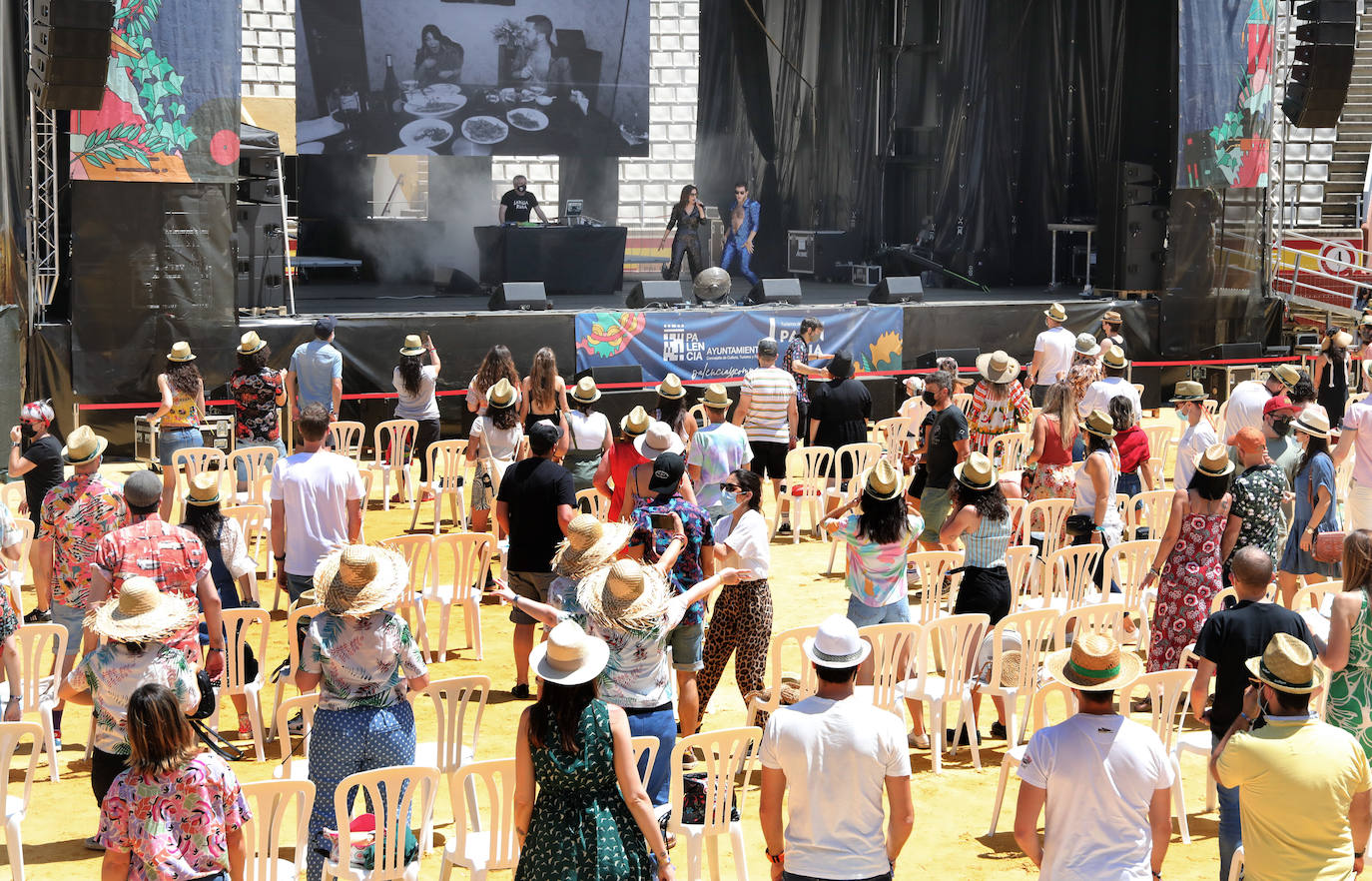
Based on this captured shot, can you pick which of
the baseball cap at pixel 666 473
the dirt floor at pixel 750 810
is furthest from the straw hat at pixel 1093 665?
the baseball cap at pixel 666 473

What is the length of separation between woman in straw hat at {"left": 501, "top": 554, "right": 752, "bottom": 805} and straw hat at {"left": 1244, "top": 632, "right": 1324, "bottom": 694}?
2110 millimetres

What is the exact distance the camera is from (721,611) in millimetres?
6980

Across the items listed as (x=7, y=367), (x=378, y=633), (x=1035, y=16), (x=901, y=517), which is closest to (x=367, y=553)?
(x=378, y=633)

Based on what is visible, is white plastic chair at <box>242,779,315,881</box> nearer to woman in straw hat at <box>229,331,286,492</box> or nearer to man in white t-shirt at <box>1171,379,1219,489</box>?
man in white t-shirt at <box>1171,379,1219,489</box>

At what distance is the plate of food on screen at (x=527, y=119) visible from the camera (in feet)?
65.2

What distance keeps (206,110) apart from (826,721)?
11828 mm

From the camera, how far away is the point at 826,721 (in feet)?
14.1

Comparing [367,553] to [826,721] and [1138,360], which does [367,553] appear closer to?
[826,721]

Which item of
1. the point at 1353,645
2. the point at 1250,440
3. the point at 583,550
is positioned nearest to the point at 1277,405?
the point at 1250,440

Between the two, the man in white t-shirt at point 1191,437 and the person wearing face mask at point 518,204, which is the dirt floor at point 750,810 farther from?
the person wearing face mask at point 518,204

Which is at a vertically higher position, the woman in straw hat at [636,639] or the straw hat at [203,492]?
the straw hat at [203,492]

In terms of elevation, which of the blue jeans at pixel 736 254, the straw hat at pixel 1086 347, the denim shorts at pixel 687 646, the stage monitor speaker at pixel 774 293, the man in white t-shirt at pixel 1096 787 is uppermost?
the blue jeans at pixel 736 254

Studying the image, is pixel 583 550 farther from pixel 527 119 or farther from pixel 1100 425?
pixel 527 119

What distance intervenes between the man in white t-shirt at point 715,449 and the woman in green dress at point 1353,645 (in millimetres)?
3784
